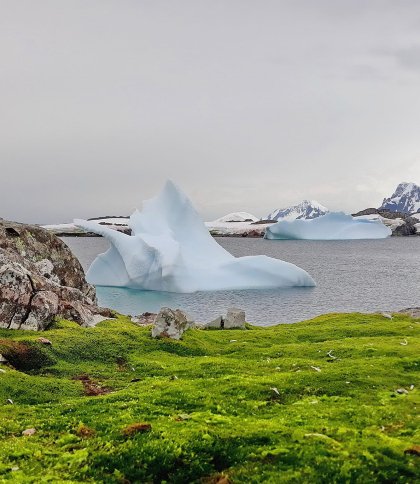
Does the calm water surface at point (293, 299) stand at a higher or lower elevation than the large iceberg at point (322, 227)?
lower

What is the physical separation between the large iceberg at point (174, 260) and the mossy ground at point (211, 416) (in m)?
47.2

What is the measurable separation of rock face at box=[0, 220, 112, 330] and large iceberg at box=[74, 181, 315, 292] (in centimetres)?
2732

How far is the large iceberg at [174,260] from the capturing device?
73.4 metres

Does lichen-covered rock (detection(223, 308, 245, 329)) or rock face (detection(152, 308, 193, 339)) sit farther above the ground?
rock face (detection(152, 308, 193, 339))

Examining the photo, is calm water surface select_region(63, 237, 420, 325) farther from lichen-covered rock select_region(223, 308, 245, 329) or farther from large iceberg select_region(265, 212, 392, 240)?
large iceberg select_region(265, 212, 392, 240)

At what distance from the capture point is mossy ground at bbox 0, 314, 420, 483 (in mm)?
10672

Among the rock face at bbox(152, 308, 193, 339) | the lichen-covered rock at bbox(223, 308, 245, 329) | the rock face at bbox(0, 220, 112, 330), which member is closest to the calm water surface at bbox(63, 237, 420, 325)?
the lichen-covered rock at bbox(223, 308, 245, 329)

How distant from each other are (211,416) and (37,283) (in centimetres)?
1816

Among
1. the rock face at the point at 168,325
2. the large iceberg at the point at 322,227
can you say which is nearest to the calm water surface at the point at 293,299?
the rock face at the point at 168,325

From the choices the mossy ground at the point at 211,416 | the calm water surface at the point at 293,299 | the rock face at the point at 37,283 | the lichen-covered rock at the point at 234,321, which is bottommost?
the calm water surface at the point at 293,299

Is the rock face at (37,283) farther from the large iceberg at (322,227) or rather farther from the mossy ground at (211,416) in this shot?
the large iceberg at (322,227)

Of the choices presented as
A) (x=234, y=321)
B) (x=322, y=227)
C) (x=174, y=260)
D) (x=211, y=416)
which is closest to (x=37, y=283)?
(x=234, y=321)

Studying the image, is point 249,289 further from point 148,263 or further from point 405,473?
point 405,473

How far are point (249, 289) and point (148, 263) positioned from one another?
607 inches
